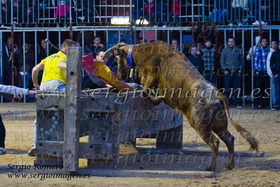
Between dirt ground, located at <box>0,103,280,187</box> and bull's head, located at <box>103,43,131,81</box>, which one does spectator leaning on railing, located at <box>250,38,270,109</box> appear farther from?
bull's head, located at <box>103,43,131,81</box>

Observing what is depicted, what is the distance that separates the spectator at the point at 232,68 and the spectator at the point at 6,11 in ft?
22.3

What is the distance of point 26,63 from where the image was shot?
21188mm

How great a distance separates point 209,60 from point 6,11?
6550 mm

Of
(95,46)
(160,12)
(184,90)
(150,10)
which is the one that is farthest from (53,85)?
(160,12)

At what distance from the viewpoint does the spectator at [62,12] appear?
2072 cm

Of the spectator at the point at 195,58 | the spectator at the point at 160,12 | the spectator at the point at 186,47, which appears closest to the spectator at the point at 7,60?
the spectator at the point at 160,12

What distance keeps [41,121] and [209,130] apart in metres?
2.38

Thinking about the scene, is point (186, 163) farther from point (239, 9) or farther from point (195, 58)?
point (239, 9)

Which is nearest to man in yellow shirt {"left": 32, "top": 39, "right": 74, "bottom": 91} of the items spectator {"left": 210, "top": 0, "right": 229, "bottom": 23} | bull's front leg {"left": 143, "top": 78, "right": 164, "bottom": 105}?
bull's front leg {"left": 143, "top": 78, "right": 164, "bottom": 105}

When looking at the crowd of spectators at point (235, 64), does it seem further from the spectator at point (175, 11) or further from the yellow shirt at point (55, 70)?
the yellow shirt at point (55, 70)

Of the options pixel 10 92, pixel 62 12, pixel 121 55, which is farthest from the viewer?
pixel 62 12

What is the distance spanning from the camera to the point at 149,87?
1022cm

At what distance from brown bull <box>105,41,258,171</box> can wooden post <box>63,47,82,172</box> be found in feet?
4.24

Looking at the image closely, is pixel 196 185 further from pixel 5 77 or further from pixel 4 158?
pixel 5 77
